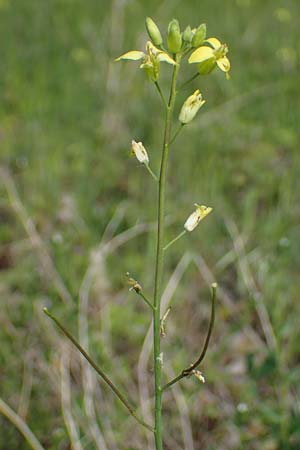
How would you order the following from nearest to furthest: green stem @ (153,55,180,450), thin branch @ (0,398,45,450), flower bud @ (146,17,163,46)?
green stem @ (153,55,180,450) < flower bud @ (146,17,163,46) < thin branch @ (0,398,45,450)

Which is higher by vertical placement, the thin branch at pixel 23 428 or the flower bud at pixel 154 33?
the flower bud at pixel 154 33

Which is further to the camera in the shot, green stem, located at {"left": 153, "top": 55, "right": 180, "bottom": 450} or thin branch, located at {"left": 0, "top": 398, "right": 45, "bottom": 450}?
thin branch, located at {"left": 0, "top": 398, "right": 45, "bottom": 450}

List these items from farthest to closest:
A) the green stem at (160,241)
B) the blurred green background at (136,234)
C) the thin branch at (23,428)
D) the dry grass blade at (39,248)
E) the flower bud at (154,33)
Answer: the dry grass blade at (39,248) → the blurred green background at (136,234) → the thin branch at (23,428) → the flower bud at (154,33) → the green stem at (160,241)

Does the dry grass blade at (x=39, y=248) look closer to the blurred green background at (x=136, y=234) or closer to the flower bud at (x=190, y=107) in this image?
the blurred green background at (x=136, y=234)

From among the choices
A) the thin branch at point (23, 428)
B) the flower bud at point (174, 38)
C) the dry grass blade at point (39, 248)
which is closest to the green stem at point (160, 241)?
the flower bud at point (174, 38)

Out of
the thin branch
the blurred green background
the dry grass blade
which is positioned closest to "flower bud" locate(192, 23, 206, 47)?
the blurred green background

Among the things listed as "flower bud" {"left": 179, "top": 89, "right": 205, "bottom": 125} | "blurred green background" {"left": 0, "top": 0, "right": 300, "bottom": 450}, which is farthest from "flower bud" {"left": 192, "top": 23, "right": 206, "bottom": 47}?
"blurred green background" {"left": 0, "top": 0, "right": 300, "bottom": 450}

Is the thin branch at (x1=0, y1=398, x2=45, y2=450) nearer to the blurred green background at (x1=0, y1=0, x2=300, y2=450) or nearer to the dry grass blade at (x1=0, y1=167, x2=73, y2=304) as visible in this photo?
the blurred green background at (x1=0, y1=0, x2=300, y2=450)

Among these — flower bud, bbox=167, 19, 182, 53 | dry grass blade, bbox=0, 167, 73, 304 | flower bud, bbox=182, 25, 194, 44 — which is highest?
dry grass blade, bbox=0, 167, 73, 304

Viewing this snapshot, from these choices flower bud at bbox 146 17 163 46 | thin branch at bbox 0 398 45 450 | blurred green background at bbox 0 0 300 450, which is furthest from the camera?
blurred green background at bbox 0 0 300 450

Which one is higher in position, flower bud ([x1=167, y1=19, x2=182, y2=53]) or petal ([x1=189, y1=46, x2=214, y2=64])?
flower bud ([x1=167, y1=19, x2=182, y2=53])
